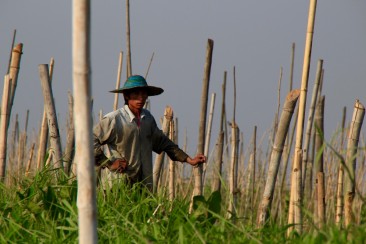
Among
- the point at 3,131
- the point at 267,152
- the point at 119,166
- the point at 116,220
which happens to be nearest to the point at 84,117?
the point at 116,220

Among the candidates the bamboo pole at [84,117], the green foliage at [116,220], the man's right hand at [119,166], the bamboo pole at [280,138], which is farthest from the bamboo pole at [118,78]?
the bamboo pole at [84,117]

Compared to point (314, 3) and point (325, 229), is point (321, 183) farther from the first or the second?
point (325, 229)

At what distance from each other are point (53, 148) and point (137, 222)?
163cm

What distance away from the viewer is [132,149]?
202 inches

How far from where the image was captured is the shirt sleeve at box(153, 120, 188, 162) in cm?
532

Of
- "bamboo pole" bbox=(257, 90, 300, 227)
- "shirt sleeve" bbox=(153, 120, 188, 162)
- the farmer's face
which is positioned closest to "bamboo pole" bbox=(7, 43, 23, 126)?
the farmer's face

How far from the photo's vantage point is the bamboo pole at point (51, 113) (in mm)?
4906

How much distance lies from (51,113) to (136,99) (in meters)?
0.58

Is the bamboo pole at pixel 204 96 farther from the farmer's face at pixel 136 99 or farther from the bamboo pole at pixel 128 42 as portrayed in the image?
the bamboo pole at pixel 128 42

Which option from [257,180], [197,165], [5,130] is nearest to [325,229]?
[197,165]

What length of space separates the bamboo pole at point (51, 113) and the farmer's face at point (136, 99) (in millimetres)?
526

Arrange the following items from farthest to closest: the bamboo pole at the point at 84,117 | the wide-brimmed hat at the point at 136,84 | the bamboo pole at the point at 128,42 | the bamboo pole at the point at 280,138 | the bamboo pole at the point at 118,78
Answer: the bamboo pole at the point at 118,78
the bamboo pole at the point at 128,42
the wide-brimmed hat at the point at 136,84
the bamboo pole at the point at 280,138
the bamboo pole at the point at 84,117

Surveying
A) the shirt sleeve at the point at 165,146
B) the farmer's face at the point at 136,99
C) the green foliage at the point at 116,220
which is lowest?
the green foliage at the point at 116,220

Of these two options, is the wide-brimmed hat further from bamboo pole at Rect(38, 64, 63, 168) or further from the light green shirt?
bamboo pole at Rect(38, 64, 63, 168)
